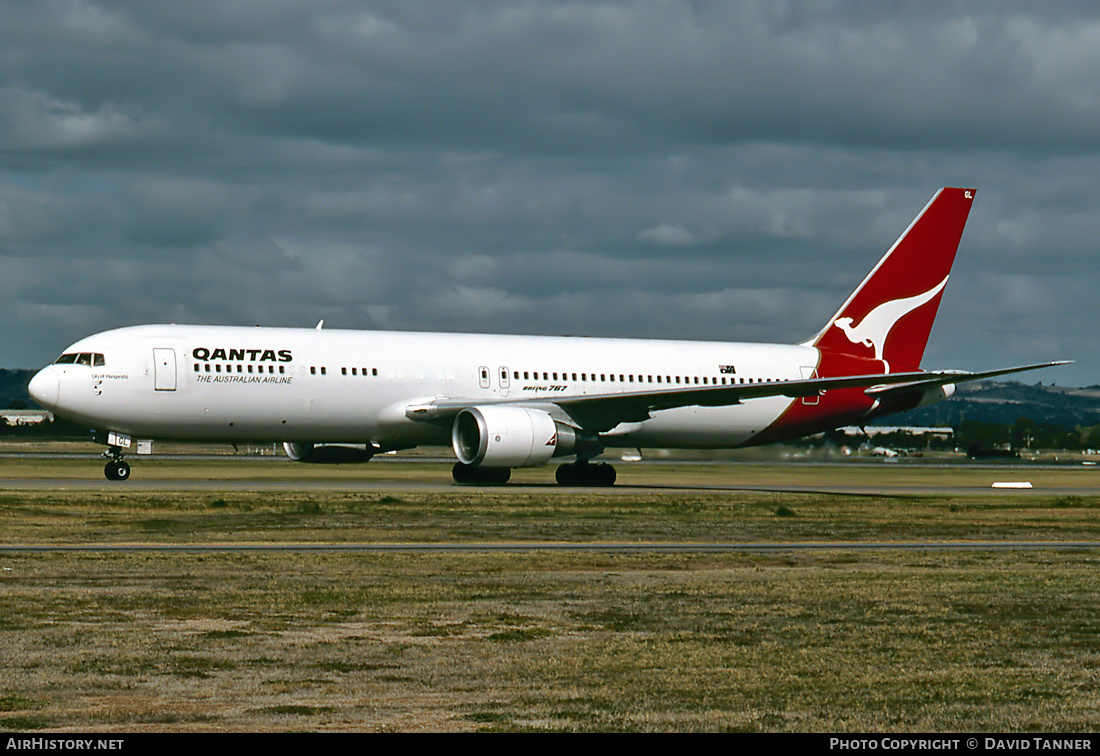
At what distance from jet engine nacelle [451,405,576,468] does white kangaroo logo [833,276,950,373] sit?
43.8 feet

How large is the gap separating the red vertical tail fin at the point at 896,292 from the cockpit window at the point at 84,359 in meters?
24.9

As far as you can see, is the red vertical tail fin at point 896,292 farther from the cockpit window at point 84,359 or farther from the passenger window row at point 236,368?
Result: the cockpit window at point 84,359

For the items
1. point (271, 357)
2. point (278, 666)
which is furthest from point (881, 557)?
point (271, 357)

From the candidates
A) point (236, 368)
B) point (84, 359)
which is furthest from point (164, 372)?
point (84, 359)

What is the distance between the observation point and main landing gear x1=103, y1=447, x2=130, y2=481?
4006 centimetres

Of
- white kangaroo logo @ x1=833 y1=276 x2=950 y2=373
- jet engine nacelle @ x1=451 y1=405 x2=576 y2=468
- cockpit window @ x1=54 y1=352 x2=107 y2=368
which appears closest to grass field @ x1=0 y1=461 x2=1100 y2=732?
cockpit window @ x1=54 y1=352 x2=107 y2=368

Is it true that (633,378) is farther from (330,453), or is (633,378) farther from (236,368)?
(236,368)

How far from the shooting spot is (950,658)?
12.7m

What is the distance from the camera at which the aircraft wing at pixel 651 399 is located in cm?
4181

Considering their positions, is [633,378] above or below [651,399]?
above

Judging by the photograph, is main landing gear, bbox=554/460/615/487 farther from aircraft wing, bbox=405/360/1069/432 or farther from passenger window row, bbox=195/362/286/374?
passenger window row, bbox=195/362/286/374

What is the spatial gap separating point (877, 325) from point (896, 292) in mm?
1380

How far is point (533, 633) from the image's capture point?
1395 centimetres

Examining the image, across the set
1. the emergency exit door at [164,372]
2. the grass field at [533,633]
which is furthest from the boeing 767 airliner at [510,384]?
the grass field at [533,633]
